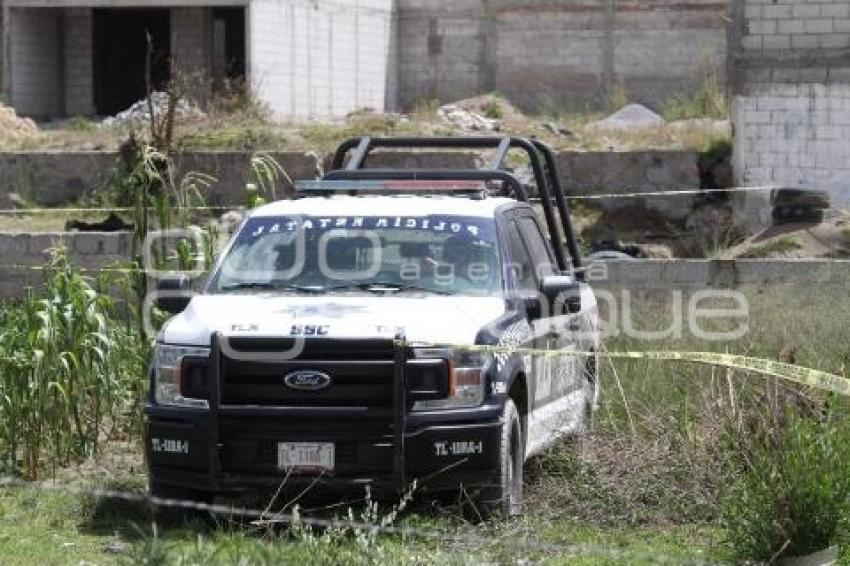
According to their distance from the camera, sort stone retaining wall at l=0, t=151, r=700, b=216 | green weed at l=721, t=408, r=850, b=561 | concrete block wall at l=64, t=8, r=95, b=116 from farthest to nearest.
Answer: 1. concrete block wall at l=64, t=8, r=95, b=116
2. stone retaining wall at l=0, t=151, r=700, b=216
3. green weed at l=721, t=408, r=850, b=561

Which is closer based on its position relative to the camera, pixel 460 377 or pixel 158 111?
pixel 460 377

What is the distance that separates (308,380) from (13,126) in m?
21.0

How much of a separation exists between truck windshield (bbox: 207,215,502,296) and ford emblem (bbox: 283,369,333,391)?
86 centimetres

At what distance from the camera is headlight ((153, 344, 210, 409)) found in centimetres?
884

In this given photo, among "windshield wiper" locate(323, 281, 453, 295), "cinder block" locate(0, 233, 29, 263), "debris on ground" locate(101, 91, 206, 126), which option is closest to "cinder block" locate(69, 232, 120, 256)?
"cinder block" locate(0, 233, 29, 263)

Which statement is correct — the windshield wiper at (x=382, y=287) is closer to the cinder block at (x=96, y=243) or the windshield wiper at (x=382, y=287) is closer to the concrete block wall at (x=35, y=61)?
the cinder block at (x=96, y=243)

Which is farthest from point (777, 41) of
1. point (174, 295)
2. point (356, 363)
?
point (356, 363)

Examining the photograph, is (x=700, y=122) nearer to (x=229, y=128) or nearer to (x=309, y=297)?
(x=229, y=128)

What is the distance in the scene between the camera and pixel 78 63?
33.0m

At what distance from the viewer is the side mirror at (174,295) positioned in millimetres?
9664

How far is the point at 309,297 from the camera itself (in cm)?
934

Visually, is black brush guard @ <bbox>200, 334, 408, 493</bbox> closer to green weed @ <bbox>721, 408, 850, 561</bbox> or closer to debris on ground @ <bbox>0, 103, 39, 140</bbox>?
green weed @ <bbox>721, 408, 850, 561</bbox>

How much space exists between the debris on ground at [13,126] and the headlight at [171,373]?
1958 centimetres

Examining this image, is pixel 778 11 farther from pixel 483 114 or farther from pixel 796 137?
pixel 483 114
